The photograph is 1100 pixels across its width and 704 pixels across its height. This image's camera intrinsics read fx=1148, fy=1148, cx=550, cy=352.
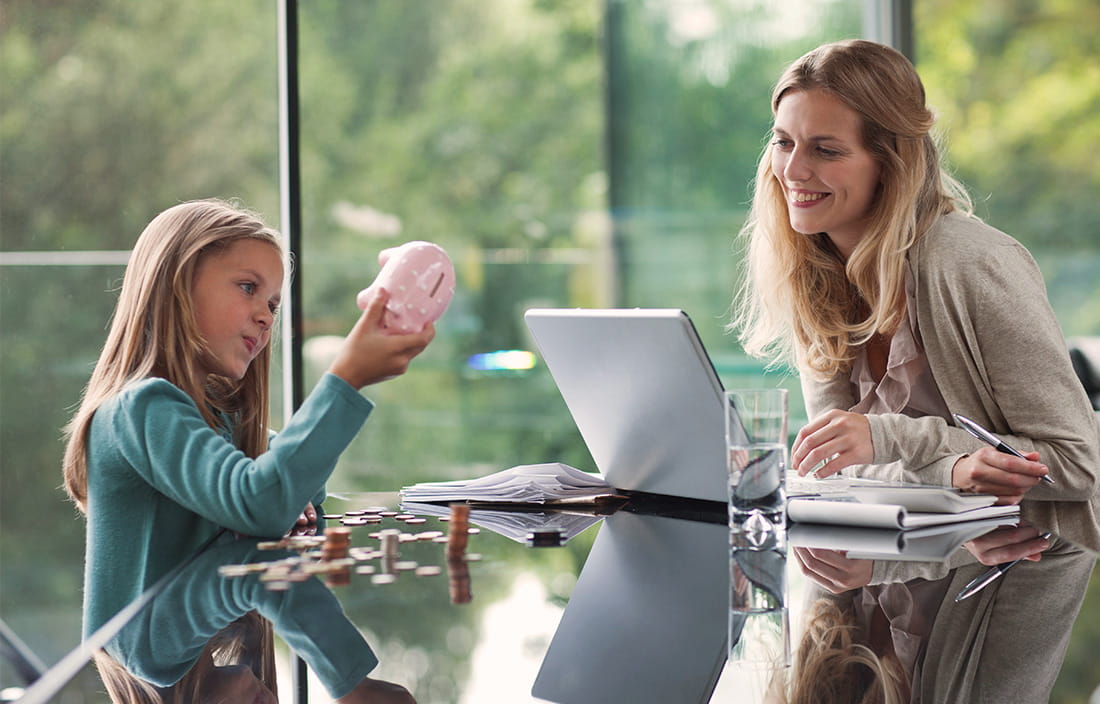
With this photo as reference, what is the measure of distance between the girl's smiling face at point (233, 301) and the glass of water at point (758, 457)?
591mm

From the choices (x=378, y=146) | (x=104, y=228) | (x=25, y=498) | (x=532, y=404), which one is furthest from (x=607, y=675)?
(x=378, y=146)

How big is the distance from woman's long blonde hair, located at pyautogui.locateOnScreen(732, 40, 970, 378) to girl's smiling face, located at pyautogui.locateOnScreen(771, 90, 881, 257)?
19 millimetres

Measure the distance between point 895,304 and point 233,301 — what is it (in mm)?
1040

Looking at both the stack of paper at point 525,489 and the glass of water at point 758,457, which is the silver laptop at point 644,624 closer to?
the glass of water at point 758,457

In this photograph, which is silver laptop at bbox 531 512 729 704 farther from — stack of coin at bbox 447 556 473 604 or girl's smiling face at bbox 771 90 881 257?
girl's smiling face at bbox 771 90 881 257

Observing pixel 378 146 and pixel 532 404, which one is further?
pixel 378 146

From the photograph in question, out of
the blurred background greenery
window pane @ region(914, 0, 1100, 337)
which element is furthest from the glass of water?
window pane @ region(914, 0, 1100, 337)

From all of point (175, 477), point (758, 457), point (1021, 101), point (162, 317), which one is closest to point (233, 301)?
point (162, 317)

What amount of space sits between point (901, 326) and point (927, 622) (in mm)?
1006

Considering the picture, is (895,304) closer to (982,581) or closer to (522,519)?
(522,519)

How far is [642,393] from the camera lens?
145 cm

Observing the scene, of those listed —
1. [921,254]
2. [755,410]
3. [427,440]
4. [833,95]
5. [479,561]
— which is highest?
[833,95]

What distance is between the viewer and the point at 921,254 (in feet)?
5.90

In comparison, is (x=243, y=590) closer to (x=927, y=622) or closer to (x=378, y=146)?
(x=927, y=622)
